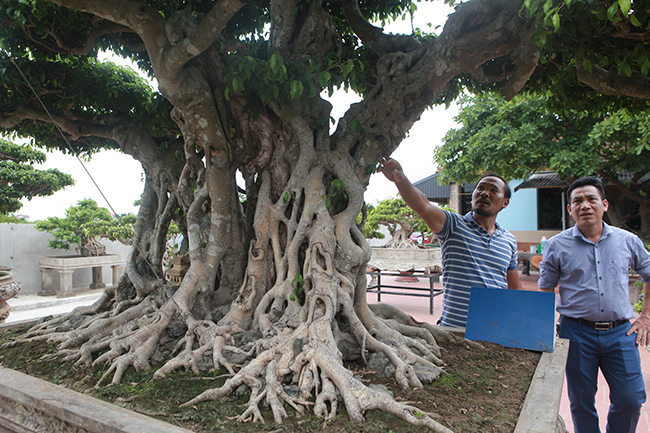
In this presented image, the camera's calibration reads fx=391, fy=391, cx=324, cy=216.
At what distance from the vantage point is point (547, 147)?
955 cm

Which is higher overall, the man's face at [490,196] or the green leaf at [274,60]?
the green leaf at [274,60]

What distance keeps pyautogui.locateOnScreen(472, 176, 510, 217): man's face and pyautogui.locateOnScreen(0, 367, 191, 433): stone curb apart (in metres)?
2.22

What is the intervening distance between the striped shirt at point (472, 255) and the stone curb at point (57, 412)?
196 cm

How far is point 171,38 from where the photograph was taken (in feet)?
8.59

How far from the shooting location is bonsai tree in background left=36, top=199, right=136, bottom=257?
9898mm

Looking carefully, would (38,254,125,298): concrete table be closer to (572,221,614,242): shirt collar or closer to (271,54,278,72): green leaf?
(271,54,278,72): green leaf

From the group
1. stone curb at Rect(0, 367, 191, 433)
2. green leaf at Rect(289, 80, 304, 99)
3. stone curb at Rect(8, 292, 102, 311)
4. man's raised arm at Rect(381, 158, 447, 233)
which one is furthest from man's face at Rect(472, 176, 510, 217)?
stone curb at Rect(8, 292, 102, 311)

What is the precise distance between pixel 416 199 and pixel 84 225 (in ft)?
32.8

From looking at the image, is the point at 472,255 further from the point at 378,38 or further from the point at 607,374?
the point at 378,38

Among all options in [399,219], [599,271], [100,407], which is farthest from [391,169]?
[399,219]

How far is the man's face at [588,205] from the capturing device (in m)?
2.47

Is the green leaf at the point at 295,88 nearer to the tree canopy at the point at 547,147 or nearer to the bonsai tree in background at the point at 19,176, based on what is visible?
the tree canopy at the point at 547,147

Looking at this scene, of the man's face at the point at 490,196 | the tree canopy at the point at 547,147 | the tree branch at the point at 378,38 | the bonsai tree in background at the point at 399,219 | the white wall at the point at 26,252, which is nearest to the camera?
the man's face at the point at 490,196

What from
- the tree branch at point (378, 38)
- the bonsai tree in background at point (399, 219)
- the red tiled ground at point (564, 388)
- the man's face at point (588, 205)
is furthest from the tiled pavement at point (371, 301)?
the tree branch at point (378, 38)
